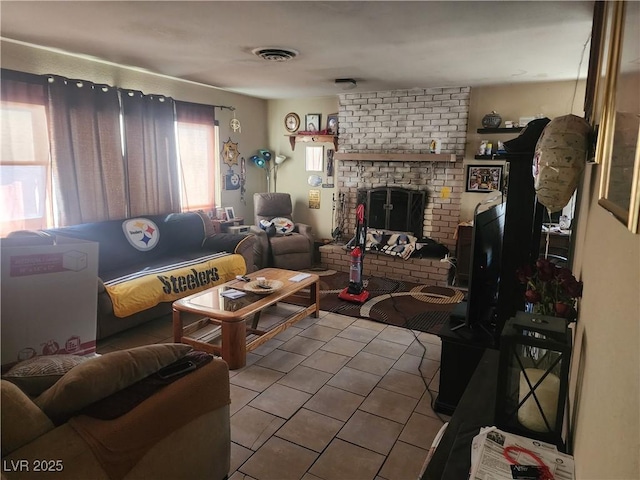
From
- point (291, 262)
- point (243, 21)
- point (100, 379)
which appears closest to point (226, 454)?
point (100, 379)

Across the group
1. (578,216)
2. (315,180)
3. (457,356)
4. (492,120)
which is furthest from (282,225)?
(578,216)

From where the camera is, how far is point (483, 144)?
4.86 metres

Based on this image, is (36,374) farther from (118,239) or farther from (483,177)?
(483,177)

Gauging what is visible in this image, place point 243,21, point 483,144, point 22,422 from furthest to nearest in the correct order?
point 483,144 < point 243,21 < point 22,422

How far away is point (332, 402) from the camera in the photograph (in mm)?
2510

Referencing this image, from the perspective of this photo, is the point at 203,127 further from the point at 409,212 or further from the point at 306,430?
the point at 306,430

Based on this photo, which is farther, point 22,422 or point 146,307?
point 146,307

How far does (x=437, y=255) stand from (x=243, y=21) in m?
3.55

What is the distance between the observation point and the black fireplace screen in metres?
5.34

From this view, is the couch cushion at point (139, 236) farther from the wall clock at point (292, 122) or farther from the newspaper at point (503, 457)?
the newspaper at point (503, 457)

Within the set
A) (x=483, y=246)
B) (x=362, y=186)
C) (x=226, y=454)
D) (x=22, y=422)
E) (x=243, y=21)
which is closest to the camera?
(x=22, y=422)

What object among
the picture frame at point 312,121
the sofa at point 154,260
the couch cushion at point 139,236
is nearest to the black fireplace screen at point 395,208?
the picture frame at point 312,121

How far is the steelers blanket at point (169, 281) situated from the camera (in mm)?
3238

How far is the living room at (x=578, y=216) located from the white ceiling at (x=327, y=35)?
0.32 meters
